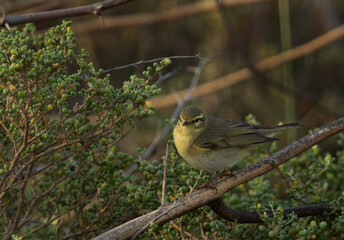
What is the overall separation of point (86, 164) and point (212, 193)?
0.94 m

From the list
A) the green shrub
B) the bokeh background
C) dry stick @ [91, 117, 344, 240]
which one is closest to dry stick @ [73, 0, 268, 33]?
the bokeh background

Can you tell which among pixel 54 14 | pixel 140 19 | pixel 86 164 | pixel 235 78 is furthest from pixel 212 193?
pixel 140 19

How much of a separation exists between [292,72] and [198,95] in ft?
5.58

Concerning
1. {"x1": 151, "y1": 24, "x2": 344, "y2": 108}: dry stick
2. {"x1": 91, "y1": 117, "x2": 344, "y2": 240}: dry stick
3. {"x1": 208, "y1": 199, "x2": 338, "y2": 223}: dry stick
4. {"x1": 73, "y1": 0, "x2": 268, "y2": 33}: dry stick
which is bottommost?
{"x1": 208, "y1": 199, "x2": 338, "y2": 223}: dry stick

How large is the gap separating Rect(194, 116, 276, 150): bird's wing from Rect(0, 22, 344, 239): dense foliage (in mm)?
311

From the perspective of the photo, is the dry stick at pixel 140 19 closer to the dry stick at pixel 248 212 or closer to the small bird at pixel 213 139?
the small bird at pixel 213 139

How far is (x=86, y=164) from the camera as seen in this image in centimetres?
339

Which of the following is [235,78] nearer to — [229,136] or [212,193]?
[229,136]

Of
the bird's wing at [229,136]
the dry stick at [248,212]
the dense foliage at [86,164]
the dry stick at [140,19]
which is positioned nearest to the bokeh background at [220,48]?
the dry stick at [140,19]

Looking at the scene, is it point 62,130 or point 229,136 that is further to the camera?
point 229,136

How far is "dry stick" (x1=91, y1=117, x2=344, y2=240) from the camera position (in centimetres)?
274

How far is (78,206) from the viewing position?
3426mm

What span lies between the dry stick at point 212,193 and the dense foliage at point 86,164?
10cm

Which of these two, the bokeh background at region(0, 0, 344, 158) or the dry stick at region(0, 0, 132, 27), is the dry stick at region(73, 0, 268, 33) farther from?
the dry stick at region(0, 0, 132, 27)
